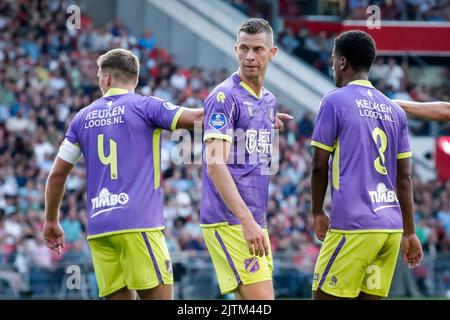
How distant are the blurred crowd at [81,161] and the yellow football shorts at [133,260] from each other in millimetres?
7654

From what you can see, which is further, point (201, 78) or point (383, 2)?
point (383, 2)

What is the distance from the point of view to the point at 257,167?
7.73 meters

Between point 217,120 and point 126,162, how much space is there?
2.69 feet

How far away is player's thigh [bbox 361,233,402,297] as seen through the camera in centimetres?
750

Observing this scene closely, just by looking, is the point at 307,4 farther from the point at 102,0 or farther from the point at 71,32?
the point at 71,32

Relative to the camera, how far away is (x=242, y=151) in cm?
768

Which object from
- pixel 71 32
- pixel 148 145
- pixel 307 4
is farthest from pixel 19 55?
pixel 148 145

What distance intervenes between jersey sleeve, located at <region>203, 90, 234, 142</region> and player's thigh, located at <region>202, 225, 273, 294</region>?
0.68m

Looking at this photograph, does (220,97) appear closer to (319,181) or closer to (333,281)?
(319,181)

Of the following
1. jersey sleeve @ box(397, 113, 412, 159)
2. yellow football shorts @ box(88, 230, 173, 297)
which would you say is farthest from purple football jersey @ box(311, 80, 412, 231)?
yellow football shorts @ box(88, 230, 173, 297)

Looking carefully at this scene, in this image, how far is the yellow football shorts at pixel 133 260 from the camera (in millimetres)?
7844

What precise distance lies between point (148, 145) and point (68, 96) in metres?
13.0

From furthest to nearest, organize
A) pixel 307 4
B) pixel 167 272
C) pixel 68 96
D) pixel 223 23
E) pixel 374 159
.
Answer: pixel 307 4
pixel 223 23
pixel 68 96
pixel 167 272
pixel 374 159

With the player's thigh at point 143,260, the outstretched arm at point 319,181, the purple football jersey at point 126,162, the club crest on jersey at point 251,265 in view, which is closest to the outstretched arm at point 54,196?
the purple football jersey at point 126,162
